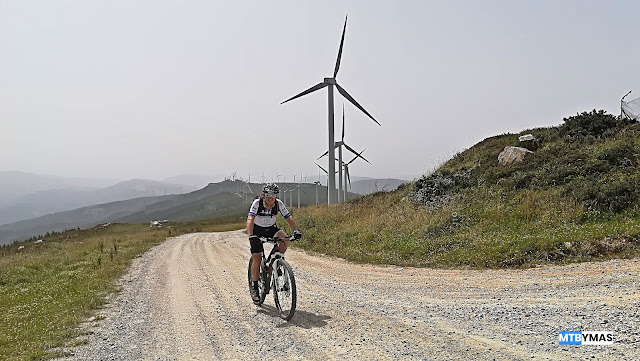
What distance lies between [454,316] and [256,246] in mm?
4103

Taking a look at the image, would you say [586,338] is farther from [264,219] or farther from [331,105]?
[331,105]

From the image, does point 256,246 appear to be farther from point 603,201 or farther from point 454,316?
point 603,201

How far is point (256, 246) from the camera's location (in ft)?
30.1

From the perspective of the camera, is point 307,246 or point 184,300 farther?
point 307,246

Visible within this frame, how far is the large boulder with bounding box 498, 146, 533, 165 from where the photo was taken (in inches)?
955

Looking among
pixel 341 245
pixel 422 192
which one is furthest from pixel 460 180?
pixel 341 245

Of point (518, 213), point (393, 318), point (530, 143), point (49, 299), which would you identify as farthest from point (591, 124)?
point (49, 299)

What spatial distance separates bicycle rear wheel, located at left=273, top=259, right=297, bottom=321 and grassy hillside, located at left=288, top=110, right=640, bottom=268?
256 inches

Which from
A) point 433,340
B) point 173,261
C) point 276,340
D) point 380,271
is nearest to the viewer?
point 433,340

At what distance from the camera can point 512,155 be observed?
2480cm

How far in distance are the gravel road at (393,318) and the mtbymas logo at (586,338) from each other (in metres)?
0.11

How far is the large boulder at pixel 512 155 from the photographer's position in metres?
Result: 24.3

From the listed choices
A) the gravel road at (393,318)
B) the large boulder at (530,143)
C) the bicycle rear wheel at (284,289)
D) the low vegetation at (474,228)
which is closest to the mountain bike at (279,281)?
the bicycle rear wheel at (284,289)

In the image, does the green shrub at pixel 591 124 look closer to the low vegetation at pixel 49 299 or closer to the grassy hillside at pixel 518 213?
the grassy hillside at pixel 518 213
